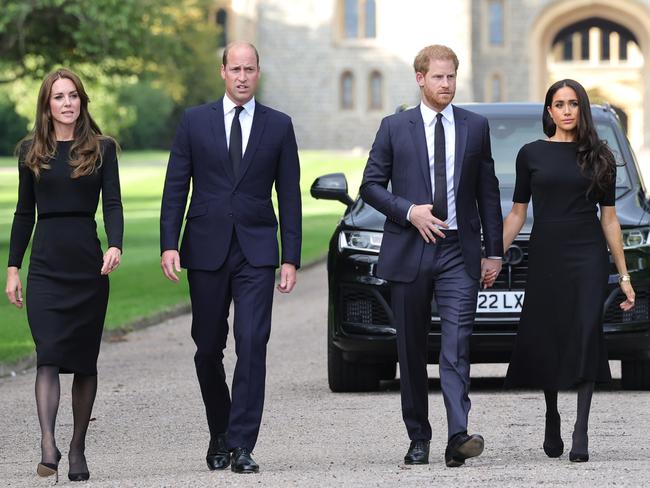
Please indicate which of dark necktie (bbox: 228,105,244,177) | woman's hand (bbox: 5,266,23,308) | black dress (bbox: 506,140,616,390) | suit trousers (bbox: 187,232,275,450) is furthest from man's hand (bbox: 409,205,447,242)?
woman's hand (bbox: 5,266,23,308)

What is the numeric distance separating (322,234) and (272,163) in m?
23.4

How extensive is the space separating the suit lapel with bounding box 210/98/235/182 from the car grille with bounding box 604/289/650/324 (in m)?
3.31

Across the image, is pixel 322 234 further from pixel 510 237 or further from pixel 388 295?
pixel 510 237

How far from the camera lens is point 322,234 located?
101ft

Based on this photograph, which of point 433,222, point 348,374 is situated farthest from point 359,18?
point 433,222

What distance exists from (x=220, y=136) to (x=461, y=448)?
1.68 m

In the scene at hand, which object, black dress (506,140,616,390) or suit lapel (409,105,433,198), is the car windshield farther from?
suit lapel (409,105,433,198)

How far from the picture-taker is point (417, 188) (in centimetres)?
734

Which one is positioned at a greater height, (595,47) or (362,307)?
(595,47)

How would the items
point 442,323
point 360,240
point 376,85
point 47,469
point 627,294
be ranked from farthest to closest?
point 376,85
point 360,240
point 627,294
point 442,323
point 47,469

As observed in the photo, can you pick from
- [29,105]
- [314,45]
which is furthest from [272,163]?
[314,45]

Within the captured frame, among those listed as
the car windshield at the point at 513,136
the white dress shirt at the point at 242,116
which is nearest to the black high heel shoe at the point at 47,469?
the white dress shirt at the point at 242,116

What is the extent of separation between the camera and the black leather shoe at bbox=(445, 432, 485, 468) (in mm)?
6934

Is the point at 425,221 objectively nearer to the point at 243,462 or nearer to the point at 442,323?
the point at 442,323
